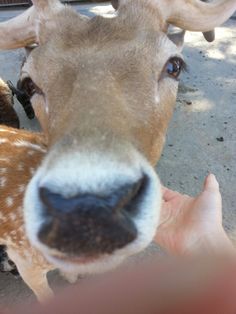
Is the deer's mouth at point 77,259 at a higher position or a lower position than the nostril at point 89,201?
lower

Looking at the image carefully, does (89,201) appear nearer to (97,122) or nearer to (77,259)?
(77,259)

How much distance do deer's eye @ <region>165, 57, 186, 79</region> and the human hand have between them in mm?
706

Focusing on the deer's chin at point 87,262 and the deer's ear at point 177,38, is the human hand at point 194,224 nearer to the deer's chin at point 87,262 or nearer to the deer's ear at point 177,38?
the deer's chin at point 87,262

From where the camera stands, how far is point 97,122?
1.85 metres

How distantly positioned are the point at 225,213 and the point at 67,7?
8.45 feet

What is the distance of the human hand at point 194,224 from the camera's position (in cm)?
232

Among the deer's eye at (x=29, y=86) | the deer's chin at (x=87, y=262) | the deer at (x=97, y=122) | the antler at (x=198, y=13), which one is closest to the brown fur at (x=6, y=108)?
the deer at (x=97, y=122)

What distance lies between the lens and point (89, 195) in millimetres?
1525

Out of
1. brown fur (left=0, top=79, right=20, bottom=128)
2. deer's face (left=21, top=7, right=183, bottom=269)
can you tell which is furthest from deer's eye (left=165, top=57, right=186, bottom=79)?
brown fur (left=0, top=79, right=20, bottom=128)

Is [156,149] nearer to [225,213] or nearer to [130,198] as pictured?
[130,198]

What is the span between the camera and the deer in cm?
156

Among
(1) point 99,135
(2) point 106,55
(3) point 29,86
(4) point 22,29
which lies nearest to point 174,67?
(2) point 106,55

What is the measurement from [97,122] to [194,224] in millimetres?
1012

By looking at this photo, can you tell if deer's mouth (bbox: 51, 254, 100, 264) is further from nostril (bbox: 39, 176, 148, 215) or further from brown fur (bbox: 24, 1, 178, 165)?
brown fur (bbox: 24, 1, 178, 165)
